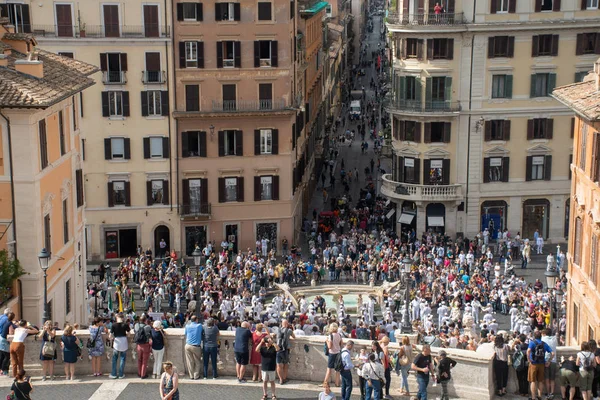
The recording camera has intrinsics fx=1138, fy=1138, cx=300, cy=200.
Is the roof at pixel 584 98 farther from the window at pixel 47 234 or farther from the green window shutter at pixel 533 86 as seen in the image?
the green window shutter at pixel 533 86

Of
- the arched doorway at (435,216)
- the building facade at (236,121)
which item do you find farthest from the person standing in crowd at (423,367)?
the arched doorway at (435,216)

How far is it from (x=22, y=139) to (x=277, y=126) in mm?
33584

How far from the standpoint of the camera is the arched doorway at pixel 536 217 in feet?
259

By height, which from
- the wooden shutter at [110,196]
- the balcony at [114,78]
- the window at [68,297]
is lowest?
the wooden shutter at [110,196]

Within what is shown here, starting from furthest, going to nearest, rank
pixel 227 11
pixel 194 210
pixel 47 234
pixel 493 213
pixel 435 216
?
pixel 493 213 → pixel 435 216 → pixel 194 210 → pixel 227 11 → pixel 47 234

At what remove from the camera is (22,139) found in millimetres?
42062

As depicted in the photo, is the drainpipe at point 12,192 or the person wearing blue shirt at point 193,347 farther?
the drainpipe at point 12,192

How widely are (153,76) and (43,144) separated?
28701mm

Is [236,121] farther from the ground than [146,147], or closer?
farther from the ground

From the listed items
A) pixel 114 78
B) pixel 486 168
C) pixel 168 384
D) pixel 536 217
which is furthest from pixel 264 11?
pixel 168 384

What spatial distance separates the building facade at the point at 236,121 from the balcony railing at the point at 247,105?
64mm

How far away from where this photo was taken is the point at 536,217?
260 ft

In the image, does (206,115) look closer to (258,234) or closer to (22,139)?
(258,234)

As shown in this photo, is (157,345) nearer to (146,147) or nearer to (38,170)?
(38,170)
